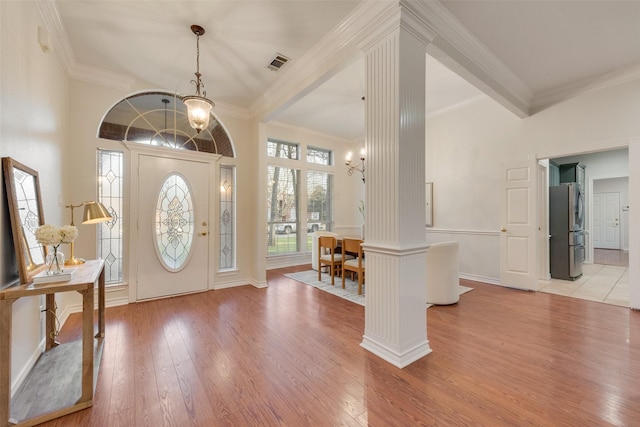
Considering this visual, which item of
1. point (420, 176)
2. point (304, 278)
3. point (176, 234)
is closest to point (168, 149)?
point (176, 234)

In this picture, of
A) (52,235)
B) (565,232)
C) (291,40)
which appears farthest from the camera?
(565,232)

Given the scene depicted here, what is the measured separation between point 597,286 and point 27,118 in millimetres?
7410

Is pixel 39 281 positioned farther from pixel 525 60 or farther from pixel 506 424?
pixel 525 60

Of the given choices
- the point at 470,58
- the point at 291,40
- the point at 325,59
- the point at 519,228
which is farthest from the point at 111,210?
the point at 519,228

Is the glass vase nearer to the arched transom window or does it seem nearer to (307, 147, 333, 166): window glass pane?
the arched transom window

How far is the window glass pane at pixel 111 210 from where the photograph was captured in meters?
3.46

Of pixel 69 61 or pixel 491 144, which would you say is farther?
pixel 491 144

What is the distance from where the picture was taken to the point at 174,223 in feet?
12.8

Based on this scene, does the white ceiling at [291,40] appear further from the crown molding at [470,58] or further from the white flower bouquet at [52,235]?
the white flower bouquet at [52,235]

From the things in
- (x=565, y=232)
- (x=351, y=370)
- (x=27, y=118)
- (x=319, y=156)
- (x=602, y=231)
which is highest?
(x=319, y=156)

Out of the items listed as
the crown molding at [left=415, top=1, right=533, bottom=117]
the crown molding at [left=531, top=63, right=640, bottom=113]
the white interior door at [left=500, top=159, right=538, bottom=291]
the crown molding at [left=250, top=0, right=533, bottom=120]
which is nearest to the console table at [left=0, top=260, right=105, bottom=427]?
the crown molding at [left=250, top=0, right=533, bottom=120]

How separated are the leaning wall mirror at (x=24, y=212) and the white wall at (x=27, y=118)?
0.06 metres

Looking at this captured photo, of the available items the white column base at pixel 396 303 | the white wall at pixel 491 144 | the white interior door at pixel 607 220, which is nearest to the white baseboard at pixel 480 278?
the white wall at pixel 491 144

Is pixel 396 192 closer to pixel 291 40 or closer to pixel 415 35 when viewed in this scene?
pixel 415 35
